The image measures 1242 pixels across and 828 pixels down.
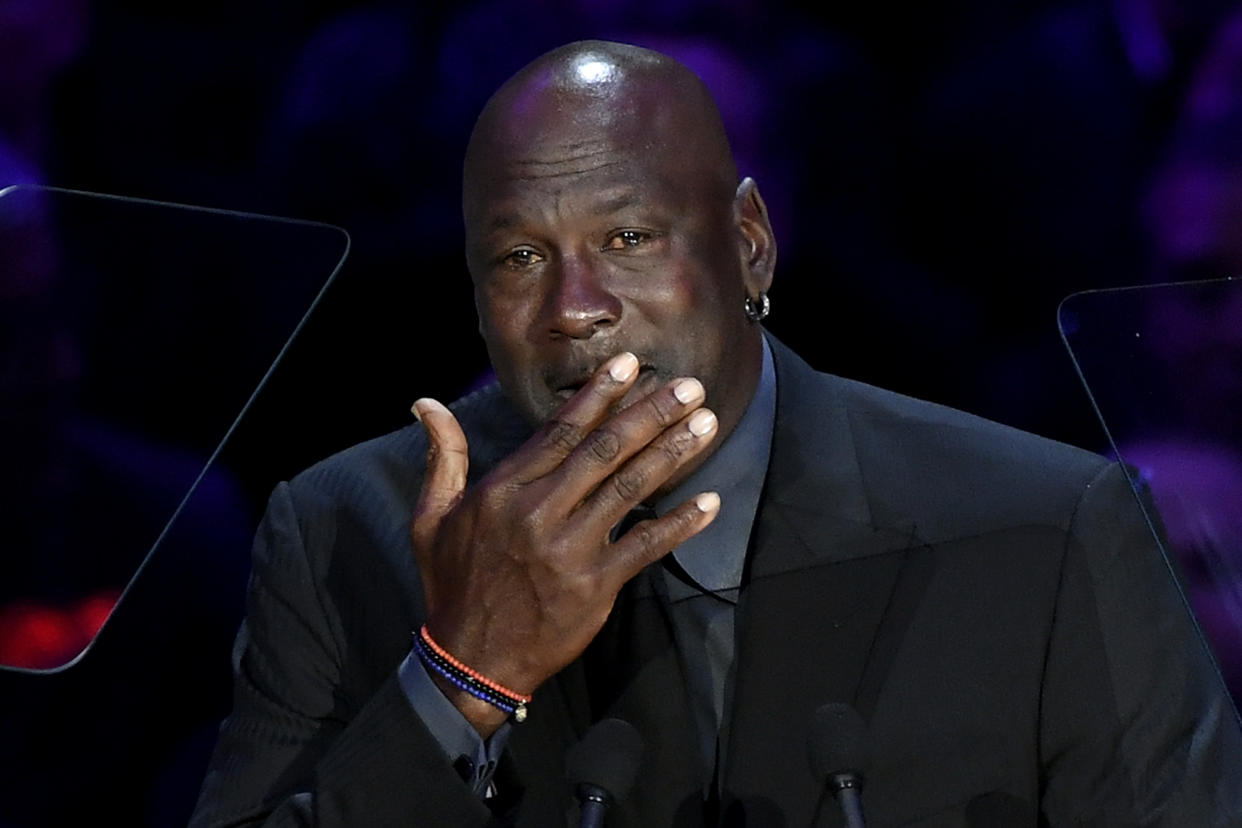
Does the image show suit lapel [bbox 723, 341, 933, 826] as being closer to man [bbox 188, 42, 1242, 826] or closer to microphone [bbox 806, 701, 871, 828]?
man [bbox 188, 42, 1242, 826]

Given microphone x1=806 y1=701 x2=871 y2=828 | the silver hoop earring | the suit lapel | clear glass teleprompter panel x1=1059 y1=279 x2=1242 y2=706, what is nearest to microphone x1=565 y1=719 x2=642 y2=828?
microphone x1=806 y1=701 x2=871 y2=828

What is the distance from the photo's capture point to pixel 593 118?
203 cm

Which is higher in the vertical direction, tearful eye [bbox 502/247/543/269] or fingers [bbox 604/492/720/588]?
tearful eye [bbox 502/247/543/269]

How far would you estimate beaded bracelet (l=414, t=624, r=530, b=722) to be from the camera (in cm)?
170

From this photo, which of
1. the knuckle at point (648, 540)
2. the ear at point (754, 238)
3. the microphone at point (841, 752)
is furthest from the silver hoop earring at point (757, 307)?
the microphone at point (841, 752)

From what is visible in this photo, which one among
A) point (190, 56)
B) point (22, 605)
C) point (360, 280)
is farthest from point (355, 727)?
point (190, 56)

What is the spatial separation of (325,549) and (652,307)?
0.53 m

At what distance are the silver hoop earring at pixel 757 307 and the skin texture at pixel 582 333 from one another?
0.01m

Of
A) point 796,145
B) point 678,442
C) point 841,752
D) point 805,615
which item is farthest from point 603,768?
point 796,145

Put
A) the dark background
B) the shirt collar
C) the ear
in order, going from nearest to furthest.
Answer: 1. the shirt collar
2. the ear
3. the dark background

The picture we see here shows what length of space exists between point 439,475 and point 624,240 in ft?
1.35

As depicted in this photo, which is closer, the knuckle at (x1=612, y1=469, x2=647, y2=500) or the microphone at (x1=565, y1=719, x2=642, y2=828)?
the microphone at (x1=565, y1=719, x2=642, y2=828)

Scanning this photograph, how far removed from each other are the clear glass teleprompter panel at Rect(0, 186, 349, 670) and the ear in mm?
480

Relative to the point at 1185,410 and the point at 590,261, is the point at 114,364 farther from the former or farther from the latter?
the point at 1185,410
